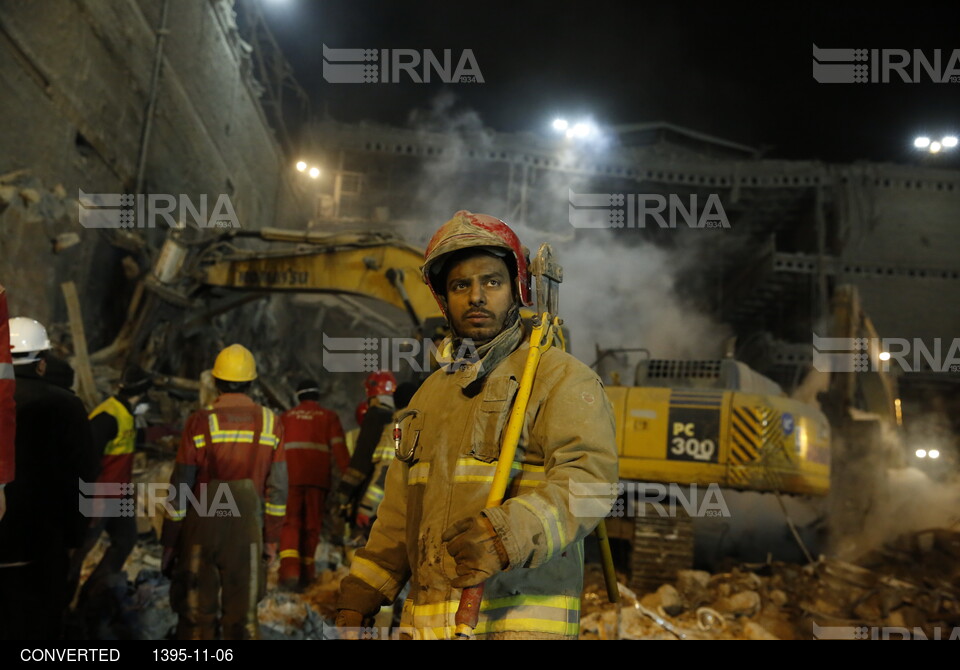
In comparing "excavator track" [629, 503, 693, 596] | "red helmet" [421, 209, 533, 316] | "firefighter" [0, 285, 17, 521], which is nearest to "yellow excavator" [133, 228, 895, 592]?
"excavator track" [629, 503, 693, 596]

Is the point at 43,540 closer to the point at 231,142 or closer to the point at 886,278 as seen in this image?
the point at 231,142

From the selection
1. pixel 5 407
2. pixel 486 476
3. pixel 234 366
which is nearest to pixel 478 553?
pixel 486 476

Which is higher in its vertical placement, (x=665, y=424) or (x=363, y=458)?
(x=665, y=424)

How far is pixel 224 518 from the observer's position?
417 cm

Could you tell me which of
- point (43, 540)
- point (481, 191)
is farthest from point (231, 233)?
point (481, 191)

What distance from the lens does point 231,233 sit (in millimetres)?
9156

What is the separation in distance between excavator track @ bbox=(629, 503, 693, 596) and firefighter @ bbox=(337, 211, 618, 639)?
6.21m

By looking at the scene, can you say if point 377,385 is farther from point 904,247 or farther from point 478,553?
point 904,247

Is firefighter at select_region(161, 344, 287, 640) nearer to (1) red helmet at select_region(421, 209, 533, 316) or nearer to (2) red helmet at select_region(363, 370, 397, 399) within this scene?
(2) red helmet at select_region(363, 370, 397, 399)

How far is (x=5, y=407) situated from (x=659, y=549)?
22.9 ft

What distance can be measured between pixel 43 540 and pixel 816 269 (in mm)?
23473

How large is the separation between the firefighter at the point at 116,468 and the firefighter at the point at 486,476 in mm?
4127

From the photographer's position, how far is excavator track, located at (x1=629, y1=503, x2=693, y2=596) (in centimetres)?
744

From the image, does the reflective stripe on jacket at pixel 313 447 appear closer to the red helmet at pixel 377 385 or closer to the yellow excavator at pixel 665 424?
the red helmet at pixel 377 385
